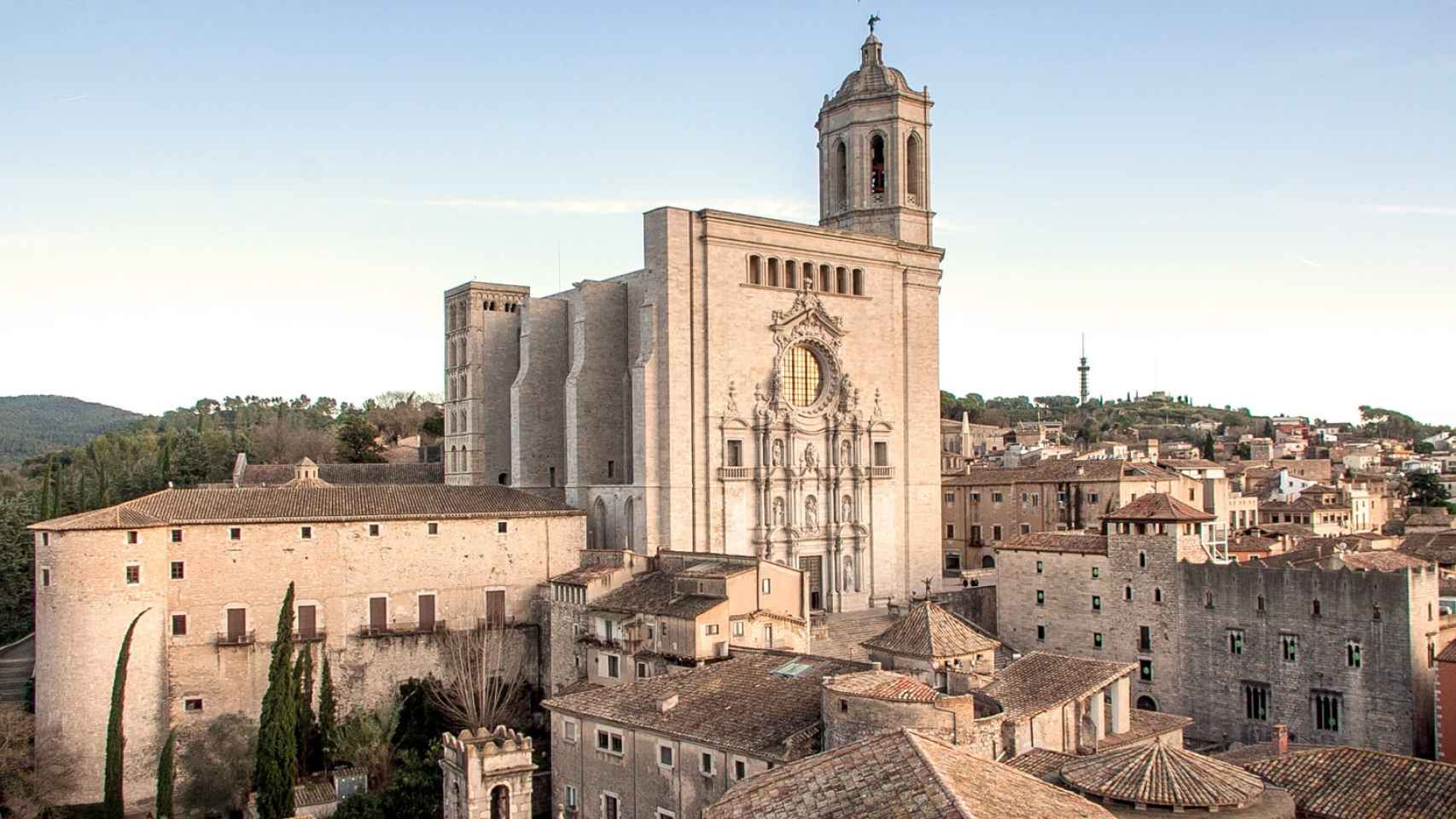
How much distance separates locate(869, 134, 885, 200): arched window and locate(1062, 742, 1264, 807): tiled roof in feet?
109

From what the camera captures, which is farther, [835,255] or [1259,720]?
[835,255]

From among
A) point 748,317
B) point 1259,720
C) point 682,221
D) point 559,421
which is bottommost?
point 1259,720

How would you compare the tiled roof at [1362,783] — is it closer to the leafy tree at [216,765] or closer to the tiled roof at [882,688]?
the tiled roof at [882,688]

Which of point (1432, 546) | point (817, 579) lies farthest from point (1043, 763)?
point (1432, 546)

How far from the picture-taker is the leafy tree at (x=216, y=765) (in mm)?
31969

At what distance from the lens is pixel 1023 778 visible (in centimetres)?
1512

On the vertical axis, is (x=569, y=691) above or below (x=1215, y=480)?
below

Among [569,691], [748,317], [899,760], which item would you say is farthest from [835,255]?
[899,760]

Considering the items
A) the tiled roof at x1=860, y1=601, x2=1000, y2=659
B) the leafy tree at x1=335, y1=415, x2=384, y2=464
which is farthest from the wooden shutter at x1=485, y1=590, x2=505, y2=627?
the leafy tree at x1=335, y1=415, x2=384, y2=464

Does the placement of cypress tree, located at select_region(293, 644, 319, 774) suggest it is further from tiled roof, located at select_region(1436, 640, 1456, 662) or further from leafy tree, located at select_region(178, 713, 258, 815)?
tiled roof, located at select_region(1436, 640, 1456, 662)

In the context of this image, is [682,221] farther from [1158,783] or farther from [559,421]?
[1158,783]

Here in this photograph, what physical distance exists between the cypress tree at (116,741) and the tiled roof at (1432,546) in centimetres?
4128

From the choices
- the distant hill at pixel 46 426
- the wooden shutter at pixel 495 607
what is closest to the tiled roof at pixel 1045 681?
the wooden shutter at pixel 495 607

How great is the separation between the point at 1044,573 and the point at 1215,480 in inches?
729
